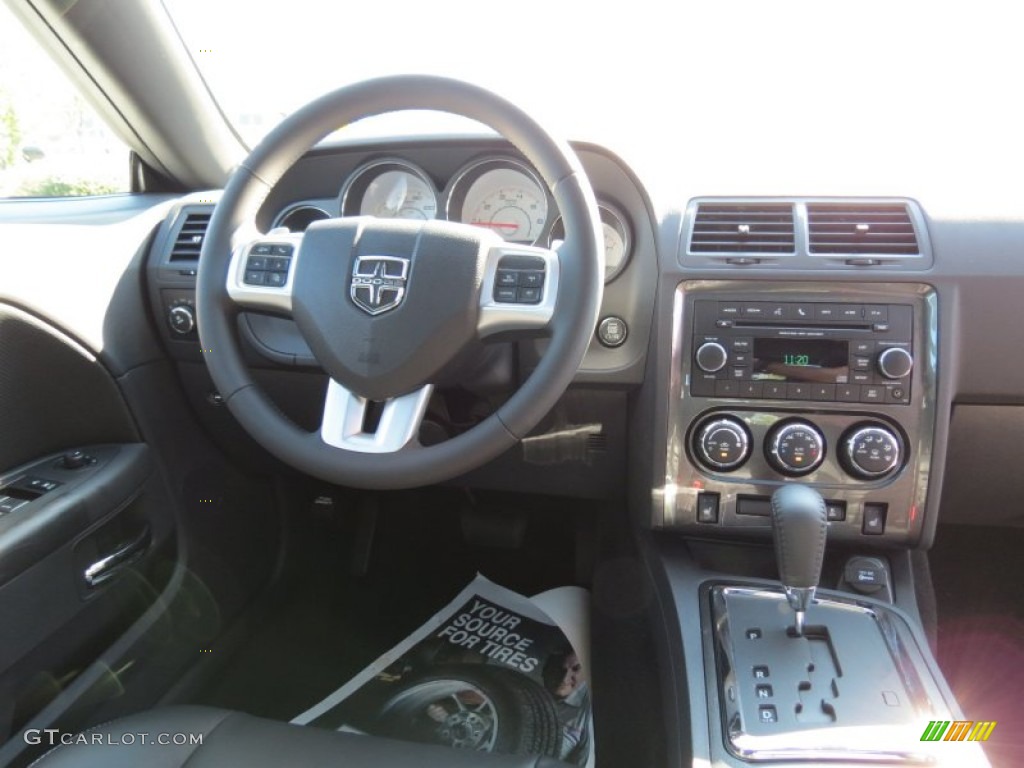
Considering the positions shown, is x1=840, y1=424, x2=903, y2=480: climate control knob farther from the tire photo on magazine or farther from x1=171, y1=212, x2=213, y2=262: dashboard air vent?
x1=171, y1=212, x2=213, y2=262: dashboard air vent

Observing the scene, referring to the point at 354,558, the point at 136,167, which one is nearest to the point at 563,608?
the point at 354,558

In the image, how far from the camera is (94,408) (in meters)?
1.57

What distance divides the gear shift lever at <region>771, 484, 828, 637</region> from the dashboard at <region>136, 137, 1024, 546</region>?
17 centimetres

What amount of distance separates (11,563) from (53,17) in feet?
3.44

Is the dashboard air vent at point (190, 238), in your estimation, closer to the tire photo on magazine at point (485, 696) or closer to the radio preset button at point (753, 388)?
the tire photo on magazine at point (485, 696)

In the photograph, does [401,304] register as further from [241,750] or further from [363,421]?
[241,750]

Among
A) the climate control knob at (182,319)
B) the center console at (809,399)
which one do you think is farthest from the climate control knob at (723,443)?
the climate control knob at (182,319)

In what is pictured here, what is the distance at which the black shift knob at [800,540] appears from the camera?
3.84ft

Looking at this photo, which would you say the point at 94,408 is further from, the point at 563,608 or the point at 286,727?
the point at 563,608

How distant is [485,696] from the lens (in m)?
1.68

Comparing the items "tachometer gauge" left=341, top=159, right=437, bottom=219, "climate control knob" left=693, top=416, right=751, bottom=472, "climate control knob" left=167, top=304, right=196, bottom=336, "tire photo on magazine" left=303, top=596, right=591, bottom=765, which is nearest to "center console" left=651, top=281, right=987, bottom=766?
"climate control knob" left=693, top=416, right=751, bottom=472

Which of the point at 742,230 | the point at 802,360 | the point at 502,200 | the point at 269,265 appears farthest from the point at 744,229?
the point at 269,265

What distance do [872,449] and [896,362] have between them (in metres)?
0.15

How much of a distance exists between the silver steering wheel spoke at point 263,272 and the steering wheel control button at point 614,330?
57 centimetres
